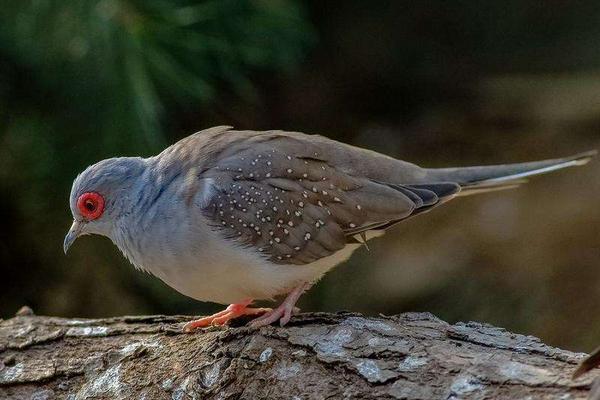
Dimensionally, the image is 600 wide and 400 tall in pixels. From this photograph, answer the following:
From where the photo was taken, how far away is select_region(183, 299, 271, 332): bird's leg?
4027mm

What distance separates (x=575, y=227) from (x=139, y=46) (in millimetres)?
3330

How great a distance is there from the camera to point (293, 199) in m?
3.91

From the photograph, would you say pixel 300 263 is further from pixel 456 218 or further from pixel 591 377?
pixel 456 218

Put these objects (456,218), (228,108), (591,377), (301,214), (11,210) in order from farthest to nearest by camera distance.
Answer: (456,218) < (228,108) < (11,210) < (301,214) < (591,377)

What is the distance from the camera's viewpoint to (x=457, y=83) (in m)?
7.30

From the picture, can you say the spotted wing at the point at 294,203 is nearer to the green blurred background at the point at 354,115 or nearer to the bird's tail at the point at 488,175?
the bird's tail at the point at 488,175

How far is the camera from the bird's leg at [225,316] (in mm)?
4027

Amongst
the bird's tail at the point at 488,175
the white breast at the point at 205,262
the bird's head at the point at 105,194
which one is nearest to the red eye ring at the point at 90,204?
the bird's head at the point at 105,194

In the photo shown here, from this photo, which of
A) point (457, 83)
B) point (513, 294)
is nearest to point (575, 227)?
point (513, 294)

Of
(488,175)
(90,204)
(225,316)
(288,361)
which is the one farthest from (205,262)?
(488,175)

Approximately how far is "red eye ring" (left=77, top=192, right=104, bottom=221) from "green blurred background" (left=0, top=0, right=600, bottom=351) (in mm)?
1555

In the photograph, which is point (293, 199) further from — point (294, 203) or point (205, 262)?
point (205, 262)

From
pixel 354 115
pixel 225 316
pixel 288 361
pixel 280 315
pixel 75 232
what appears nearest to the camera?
pixel 288 361

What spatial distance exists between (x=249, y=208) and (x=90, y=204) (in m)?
0.73
